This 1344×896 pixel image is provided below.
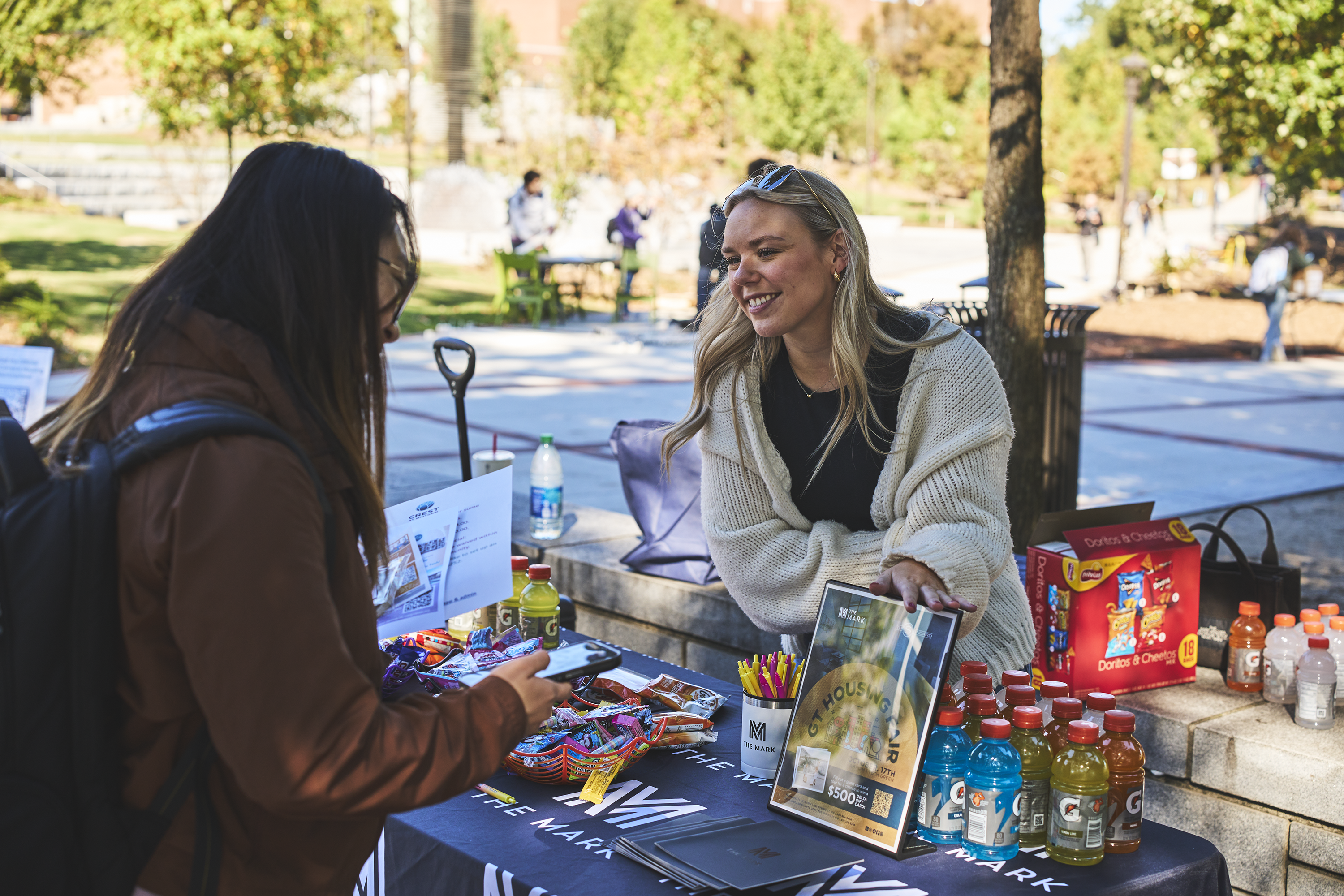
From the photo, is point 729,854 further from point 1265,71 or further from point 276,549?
point 1265,71

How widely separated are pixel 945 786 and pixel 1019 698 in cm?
23

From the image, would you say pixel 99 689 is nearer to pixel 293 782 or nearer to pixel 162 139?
pixel 293 782

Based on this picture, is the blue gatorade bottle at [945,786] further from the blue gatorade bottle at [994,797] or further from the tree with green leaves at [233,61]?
the tree with green leaves at [233,61]

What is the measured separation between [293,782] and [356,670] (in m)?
0.14

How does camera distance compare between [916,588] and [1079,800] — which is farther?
[916,588]

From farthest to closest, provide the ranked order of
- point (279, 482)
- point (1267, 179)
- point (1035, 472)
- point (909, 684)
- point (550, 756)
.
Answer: point (1267, 179) → point (1035, 472) → point (550, 756) → point (909, 684) → point (279, 482)

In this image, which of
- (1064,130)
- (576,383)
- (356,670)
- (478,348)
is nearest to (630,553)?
(356,670)

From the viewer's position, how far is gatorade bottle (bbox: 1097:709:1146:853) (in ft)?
6.78

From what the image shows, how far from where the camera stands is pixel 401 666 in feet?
8.38

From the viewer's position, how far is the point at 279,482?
1363 mm

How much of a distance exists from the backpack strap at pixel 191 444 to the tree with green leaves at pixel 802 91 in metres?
43.6

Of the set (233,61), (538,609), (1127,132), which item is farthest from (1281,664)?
(1127,132)

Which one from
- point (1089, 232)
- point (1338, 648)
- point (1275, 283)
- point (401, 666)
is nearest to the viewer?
point (401, 666)

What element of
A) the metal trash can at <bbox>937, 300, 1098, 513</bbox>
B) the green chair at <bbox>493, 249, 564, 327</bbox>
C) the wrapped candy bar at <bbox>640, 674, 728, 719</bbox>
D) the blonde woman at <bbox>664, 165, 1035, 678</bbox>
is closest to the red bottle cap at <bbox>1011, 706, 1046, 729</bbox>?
the blonde woman at <bbox>664, 165, 1035, 678</bbox>
